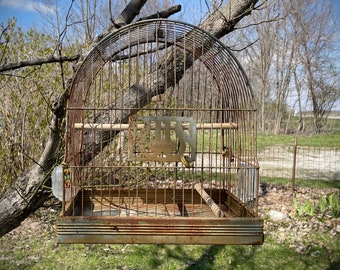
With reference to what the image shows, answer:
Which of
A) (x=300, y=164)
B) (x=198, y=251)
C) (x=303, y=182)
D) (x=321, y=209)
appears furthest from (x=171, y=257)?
(x=300, y=164)

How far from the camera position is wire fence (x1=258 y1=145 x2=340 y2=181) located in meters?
8.91

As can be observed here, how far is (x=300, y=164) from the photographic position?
10344 mm

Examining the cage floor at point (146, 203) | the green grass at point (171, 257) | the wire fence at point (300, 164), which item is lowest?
the green grass at point (171, 257)

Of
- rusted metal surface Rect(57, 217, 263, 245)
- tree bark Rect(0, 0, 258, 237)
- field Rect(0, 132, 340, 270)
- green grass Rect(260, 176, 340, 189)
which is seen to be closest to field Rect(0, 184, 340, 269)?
field Rect(0, 132, 340, 270)

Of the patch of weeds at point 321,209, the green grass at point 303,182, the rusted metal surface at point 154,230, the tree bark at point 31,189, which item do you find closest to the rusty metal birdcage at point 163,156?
the rusted metal surface at point 154,230

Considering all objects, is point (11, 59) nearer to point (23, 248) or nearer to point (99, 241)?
point (23, 248)

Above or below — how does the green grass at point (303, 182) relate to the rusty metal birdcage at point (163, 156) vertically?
below

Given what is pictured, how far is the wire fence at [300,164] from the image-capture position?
29.2 ft

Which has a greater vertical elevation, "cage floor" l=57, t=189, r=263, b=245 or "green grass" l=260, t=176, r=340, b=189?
"cage floor" l=57, t=189, r=263, b=245

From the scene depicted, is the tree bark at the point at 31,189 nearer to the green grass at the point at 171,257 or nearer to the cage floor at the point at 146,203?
the cage floor at the point at 146,203

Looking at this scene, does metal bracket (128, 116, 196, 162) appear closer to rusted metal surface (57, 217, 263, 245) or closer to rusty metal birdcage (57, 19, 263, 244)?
rusty metal birdcage (57, 19, 263, 244)

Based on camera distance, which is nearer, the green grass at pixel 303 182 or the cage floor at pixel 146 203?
the cage floor at pixel 146 203

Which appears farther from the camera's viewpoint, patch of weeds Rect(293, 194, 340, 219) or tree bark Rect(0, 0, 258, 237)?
patch of weeds Rect(293, 194, 340, 219)

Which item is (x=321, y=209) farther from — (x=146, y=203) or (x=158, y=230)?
(x=158, y=230)
